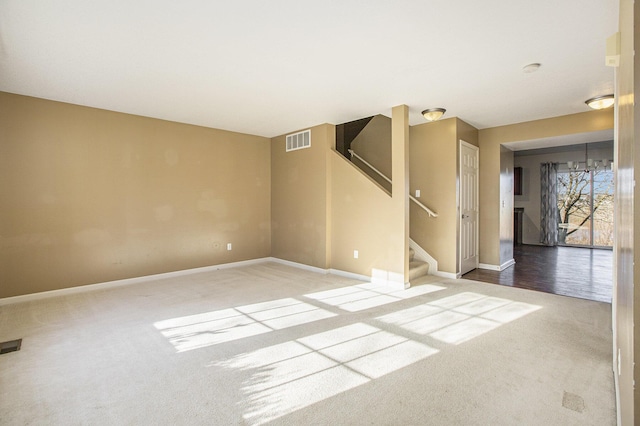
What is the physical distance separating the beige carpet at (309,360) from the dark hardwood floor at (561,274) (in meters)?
0.53

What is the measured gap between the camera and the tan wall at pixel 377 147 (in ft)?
20.0

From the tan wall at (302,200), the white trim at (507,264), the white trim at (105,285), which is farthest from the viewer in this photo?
the white trim at (507,264)

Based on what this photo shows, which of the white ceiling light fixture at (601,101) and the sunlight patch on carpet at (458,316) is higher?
the white ceiling light fixture at (601,101)

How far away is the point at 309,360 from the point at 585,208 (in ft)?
30.9

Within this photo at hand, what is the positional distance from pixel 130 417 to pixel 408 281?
3.58 m

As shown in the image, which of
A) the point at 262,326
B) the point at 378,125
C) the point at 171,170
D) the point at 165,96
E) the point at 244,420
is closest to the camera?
the point at 244,420

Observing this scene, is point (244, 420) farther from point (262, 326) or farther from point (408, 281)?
point (408, 281)

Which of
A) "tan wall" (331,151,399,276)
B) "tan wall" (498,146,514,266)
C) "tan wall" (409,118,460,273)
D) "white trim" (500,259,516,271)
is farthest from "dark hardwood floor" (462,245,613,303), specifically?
"tan wall" (331,151,399,276)

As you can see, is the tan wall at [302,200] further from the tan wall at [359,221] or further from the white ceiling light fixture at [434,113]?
the white ceiling light fixture at [434,113]

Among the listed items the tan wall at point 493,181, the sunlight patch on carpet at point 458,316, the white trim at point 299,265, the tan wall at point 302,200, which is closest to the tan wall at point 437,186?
the tan wall at point 493,181

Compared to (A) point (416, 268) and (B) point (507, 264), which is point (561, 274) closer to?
(B) point (507, 264)

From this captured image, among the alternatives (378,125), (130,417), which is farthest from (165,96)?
(378,125)

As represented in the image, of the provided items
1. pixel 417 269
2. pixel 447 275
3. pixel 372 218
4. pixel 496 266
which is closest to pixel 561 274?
pixel 496 266

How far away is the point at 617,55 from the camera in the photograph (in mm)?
1492
